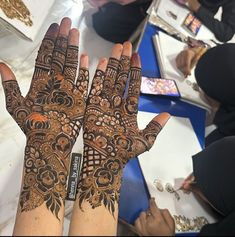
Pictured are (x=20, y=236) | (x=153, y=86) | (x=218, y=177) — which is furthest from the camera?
(x=153, y=86)

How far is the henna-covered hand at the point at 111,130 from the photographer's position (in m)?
0.44

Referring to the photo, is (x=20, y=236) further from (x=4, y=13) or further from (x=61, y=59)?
(x=4, y=13)

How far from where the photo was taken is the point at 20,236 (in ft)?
1.14

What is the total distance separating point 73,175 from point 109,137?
8 centimetres

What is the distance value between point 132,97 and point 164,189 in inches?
13.2

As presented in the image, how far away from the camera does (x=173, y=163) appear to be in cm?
86

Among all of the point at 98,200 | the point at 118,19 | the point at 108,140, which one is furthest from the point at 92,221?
the point at 118,19

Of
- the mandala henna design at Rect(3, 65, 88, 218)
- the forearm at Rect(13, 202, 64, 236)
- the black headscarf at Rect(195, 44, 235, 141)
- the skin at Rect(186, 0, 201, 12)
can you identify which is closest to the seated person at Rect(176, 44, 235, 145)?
the black headscarf at Rect(195, 44, 235, 141)

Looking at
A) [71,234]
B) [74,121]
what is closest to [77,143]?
[74,121]

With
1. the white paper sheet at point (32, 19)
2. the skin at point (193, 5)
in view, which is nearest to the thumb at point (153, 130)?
the white paper sheet at point (32, 19)

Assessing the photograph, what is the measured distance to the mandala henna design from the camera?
41 cm

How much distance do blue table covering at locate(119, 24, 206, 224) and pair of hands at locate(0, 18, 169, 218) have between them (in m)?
0.20

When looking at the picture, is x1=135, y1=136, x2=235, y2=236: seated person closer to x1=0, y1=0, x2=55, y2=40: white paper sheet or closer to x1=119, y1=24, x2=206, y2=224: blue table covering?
x1=119, y1=24, x2=206, y2=224: blue table covering

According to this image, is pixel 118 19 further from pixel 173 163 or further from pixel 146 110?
pixel 173 163
